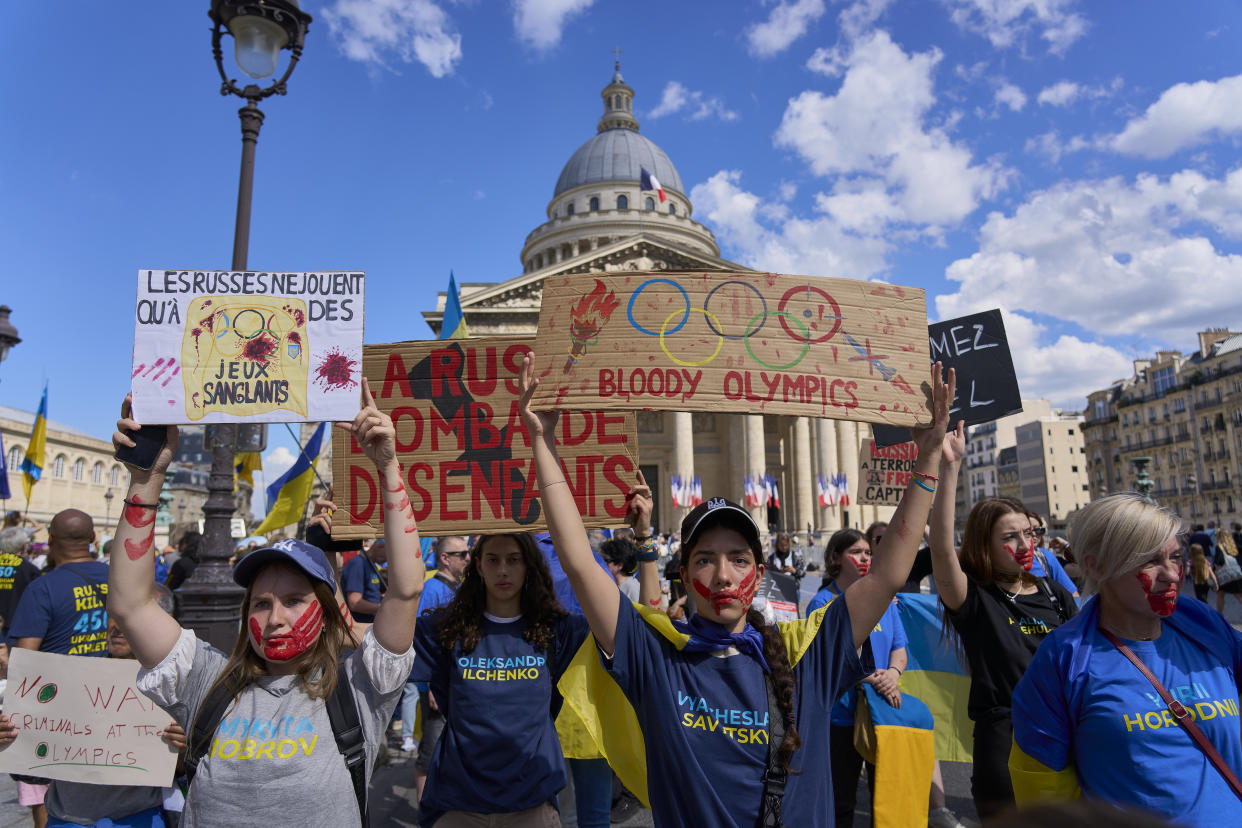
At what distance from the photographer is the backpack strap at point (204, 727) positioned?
2195 mm

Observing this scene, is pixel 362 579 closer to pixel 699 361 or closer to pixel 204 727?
pixel 204 727

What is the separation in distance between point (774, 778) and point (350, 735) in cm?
120

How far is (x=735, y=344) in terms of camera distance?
2.81 meters

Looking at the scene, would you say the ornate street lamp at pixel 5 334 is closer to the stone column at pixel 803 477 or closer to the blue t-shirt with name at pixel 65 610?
the blue t-shirt with name at pixel 65 610

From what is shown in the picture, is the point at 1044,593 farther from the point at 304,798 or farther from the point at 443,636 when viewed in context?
the point at 304,798

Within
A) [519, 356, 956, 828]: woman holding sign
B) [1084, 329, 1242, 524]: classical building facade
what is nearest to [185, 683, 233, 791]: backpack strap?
Result: [519, 356, 956, 828]: woman holding sign

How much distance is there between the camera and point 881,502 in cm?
659

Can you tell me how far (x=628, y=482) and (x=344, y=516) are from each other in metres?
1.24

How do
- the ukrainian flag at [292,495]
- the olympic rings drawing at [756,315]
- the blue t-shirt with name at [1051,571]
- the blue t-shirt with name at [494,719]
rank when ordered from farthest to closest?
the ukrainian flag at [292,495], the blue t-shirt with name at [1051,571], the blue t-shirt with name at [494,719], the olympic rings drawing at [756,315]

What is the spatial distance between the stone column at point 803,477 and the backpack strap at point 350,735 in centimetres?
4041

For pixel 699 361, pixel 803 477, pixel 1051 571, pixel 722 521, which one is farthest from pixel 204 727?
pixel 803 477

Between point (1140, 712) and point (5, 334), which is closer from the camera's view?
point (1140, 712)

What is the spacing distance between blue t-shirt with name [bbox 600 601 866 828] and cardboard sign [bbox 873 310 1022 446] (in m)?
2.35

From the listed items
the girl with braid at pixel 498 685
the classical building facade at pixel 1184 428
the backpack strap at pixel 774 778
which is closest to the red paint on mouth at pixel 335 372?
the girl with braid at pixel 498 685
